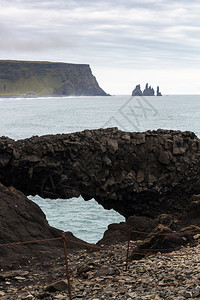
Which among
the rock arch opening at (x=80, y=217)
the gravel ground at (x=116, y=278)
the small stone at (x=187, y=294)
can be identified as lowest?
the rock arch opening at (x=80, y=217)

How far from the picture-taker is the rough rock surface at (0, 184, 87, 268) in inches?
557

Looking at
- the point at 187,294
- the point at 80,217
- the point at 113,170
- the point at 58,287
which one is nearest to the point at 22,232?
the point at 58,287

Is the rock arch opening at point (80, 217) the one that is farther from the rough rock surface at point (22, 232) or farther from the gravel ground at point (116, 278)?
the gravel ground at point (116, 278)

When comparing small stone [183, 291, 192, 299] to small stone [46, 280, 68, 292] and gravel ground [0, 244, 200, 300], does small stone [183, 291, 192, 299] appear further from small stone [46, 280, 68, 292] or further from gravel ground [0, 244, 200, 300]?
small stone [46, 280, 68, 292]

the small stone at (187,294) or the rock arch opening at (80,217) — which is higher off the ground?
the small stone at (187,294)

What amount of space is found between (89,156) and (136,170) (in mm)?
3759

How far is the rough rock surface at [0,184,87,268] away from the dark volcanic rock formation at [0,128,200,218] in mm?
10771

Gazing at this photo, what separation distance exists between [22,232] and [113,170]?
14685 mm

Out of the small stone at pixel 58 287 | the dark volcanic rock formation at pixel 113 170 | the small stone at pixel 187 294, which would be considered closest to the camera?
the small stone at pixel 187 294

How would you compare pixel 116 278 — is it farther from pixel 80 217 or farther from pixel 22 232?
pixel 80 217

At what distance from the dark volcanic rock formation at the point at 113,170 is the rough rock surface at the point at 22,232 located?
10.8m

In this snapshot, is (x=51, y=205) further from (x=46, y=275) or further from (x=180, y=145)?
(x=46, y=275)

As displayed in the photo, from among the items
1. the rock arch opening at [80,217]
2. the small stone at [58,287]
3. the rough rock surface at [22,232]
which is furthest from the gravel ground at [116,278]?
Answer: the rock arch opening at [80,217]

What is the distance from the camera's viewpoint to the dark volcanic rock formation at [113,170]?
28688 millimetres
